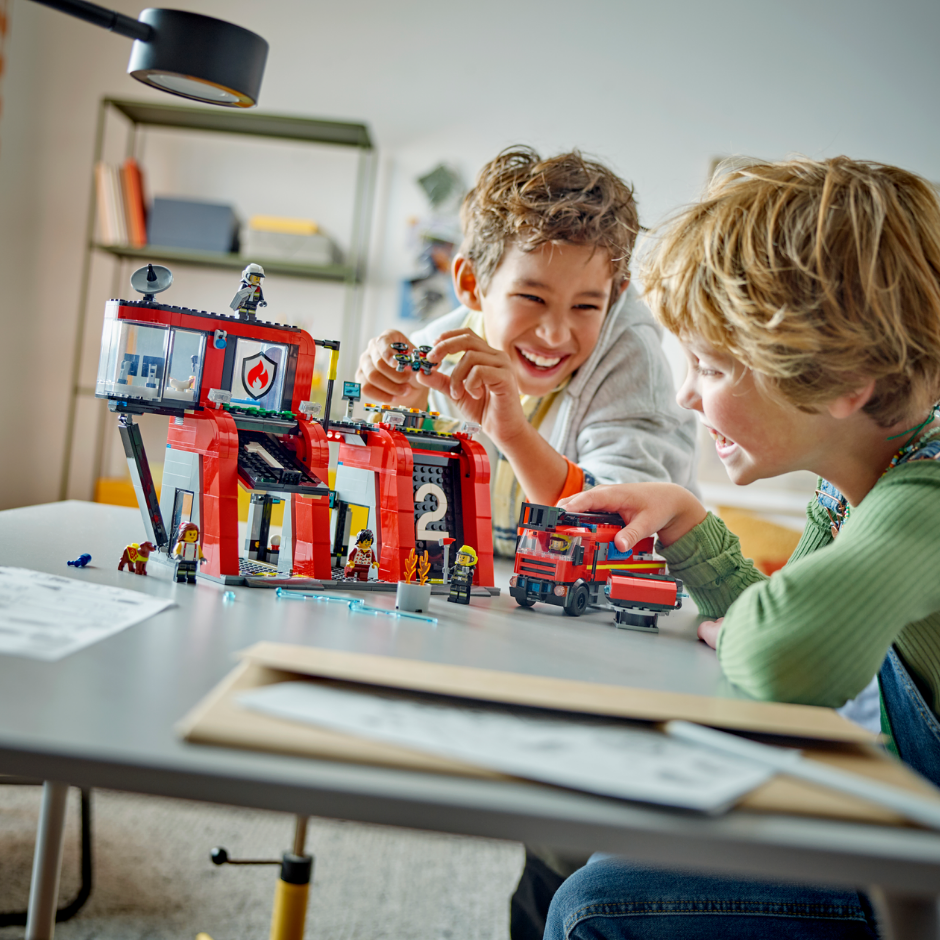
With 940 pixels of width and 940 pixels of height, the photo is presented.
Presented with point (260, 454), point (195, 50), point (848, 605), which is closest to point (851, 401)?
point (848, 605)

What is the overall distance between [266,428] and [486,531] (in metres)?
0.25

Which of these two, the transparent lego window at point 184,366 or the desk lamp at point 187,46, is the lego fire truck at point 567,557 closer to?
the transparent lego window at point 184,366

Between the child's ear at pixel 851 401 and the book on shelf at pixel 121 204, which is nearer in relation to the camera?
the child's ear at pixel 851 401

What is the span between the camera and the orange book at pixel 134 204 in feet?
8.67

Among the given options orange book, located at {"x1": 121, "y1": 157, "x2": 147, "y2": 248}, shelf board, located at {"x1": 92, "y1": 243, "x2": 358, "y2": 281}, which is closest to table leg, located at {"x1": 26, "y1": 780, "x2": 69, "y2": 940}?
shelf board, located at {"x1": 92, "y1": 243, "x2": 358, "y2": 281}

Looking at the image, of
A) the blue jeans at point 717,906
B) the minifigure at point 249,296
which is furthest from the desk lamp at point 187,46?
the blue jeans at point 717,906

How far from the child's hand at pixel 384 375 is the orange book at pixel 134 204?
191cm

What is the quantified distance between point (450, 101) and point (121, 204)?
112cm

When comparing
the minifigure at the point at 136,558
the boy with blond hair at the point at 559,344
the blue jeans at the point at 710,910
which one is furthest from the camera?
the boy with blond hair at the point at 559,344

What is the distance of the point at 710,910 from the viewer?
63 centimetres

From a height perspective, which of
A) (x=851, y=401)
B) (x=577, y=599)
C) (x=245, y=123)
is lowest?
(x=577, y=599)

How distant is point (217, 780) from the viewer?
333mm

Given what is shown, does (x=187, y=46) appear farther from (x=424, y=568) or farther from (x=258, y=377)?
(x=424, y=568)

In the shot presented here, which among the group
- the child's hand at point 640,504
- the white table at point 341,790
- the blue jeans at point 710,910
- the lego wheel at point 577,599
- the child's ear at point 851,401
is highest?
the child's ear at point 851,401
